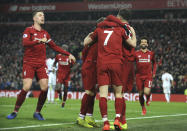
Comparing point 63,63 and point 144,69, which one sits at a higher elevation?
point 63,63

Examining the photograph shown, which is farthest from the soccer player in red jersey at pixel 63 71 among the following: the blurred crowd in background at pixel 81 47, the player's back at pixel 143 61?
the blurred crowd in background at pixel 81 47

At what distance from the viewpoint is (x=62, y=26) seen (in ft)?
133

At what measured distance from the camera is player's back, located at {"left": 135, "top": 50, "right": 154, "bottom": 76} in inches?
519

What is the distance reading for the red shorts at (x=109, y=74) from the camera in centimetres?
667

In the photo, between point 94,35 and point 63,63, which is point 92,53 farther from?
point 63,63

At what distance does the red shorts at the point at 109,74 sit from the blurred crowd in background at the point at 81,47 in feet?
60.4

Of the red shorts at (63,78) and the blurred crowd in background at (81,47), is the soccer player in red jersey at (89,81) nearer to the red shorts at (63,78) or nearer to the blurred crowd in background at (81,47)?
the red shorts at (63,78)

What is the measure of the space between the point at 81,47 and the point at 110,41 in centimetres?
2788

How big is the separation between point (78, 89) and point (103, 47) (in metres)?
20.4

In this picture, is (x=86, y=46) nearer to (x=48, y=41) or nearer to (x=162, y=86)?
(x=48, y=41)

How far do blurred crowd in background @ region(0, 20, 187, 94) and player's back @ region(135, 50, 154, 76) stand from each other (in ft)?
38.5

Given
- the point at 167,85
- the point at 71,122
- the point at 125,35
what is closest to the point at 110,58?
the point at 125,35

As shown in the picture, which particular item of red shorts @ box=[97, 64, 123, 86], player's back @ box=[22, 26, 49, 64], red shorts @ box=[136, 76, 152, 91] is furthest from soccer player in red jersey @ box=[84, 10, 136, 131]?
red shorts @ box=[136, 76, 152, 91]

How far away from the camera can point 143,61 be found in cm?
1331
